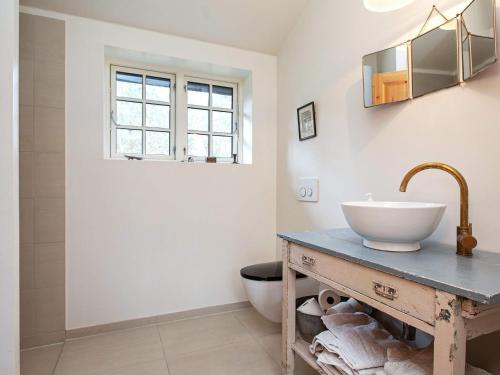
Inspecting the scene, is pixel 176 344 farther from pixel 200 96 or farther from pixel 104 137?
pixel 200 96

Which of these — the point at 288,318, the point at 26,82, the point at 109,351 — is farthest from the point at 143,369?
the point at 26,82

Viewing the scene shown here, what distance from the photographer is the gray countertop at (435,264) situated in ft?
2.05

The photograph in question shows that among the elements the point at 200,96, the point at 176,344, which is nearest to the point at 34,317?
the point at 176,344

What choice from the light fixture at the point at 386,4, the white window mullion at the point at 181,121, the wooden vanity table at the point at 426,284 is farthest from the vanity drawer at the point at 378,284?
the white window mullion at the point at 181,121

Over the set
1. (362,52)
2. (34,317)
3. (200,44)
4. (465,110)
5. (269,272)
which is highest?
(200,44)

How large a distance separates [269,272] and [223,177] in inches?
30.4

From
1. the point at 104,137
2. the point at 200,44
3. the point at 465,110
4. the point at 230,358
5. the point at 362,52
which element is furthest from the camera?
the point at 200,44

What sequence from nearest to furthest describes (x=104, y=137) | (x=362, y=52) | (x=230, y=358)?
(x=362, y=52)
(x=230, y=358)
(x=104, y=137)

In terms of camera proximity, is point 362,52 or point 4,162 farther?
point 362,52

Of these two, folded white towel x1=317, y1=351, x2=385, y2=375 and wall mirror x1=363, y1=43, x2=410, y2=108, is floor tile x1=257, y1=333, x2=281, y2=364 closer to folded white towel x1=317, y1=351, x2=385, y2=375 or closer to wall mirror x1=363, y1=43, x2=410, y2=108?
folded white towel x1=317, y1=351, x2=385, y2=375

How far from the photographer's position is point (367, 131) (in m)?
1.40

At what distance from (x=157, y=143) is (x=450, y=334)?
199cm

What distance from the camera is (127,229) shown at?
1829 mm

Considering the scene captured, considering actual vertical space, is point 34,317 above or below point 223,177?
below
